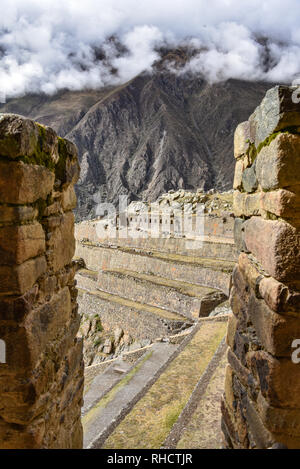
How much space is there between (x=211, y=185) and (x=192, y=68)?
1202 inches

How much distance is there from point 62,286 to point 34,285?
65 centimetres

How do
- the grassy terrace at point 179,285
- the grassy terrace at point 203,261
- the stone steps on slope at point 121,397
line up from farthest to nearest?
1. the grassy terrace at point 203,261
2. the grassy terrace at point 179,285
3. the stone steps on slope at point 121,397

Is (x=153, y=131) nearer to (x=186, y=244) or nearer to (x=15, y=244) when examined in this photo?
(x=186, y=244)

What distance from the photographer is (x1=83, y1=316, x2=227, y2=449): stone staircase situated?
5008 millimetres

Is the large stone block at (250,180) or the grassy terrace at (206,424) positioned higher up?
the large stone block at (250,180)

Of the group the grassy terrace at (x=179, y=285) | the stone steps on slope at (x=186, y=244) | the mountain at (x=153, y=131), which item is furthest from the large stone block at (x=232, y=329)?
the mountain at (x=153, y=131)

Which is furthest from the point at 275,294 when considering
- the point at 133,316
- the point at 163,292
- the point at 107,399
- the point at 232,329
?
the point at 133,316

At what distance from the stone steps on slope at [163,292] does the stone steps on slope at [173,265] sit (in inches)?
18.7

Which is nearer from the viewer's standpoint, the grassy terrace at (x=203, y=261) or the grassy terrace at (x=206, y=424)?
the grassy terrace at (x=206, y=424)

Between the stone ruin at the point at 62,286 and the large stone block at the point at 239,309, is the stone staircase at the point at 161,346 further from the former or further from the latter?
the stone ruin at the point at 62,286

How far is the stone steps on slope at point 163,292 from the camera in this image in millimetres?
11477

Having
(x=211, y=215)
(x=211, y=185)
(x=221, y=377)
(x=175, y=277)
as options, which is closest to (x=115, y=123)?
(x=211, y=185)

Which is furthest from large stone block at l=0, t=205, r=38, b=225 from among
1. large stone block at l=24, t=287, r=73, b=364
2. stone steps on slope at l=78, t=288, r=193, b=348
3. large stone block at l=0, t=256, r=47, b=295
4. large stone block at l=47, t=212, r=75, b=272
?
stone steps on slope at l=78, t=288, r=193, b=348

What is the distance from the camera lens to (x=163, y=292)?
12.6 m
